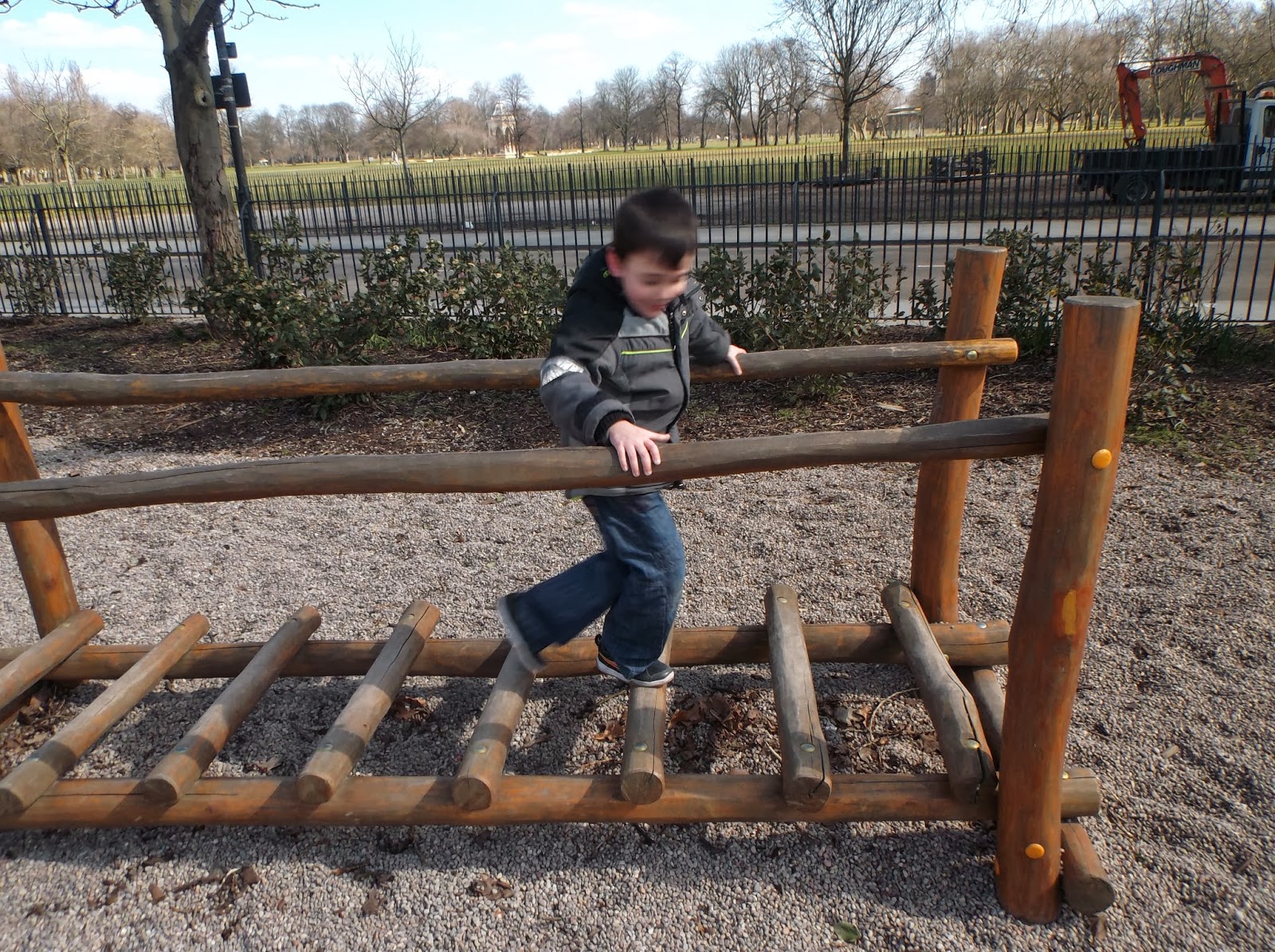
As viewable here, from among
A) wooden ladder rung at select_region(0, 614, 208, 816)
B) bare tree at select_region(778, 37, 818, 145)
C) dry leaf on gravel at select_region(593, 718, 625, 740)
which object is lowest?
dry leaf on gravel at select_region(593, 718, 625, 740)

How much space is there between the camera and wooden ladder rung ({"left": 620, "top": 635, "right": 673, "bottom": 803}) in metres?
2.24

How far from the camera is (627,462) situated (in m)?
1.93

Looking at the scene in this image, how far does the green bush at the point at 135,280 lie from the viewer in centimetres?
945

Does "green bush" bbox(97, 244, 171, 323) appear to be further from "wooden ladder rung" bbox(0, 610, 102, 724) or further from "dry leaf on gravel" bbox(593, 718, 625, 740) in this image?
"dry leaf on gravel" bbox(593, 718, 625, 740)

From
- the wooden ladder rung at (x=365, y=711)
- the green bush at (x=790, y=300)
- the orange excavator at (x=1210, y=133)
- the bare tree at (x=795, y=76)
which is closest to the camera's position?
the wooden ladder rung at (x=365, y=711)

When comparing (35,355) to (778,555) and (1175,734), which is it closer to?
(778,555)

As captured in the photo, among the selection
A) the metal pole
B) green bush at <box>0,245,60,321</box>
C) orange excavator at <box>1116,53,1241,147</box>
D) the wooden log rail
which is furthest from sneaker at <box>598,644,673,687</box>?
orange excavator at <box>1116,53,1241,147</box>

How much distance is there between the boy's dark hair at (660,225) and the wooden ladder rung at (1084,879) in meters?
1.66

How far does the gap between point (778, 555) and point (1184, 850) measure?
6.78 ft

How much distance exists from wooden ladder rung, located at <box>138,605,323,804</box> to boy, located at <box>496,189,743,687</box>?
82 cm

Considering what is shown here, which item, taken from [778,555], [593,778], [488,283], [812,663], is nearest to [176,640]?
[593,778]

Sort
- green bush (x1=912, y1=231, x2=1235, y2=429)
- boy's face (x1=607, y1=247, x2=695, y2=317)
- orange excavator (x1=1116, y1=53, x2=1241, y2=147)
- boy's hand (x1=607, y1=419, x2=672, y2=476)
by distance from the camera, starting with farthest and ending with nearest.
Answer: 1. orange excavator (x1=1116, y1=53, x2=1241, y2=147)
2. green bush (x1=912, y1=231, x2=1235, y2=429)
3. boy's face (x1=607, y1=247, x2=695, y2=317)
4. boy's hand (x1=607, y1=419, x2=672, y2=476)

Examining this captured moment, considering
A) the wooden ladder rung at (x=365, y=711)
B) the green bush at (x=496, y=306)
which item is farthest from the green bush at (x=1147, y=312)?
the wooden ladder rung at (x=365, y=711)

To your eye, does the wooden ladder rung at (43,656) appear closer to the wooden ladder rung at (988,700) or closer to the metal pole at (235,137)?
the wooden ladder rung at (988,700)
